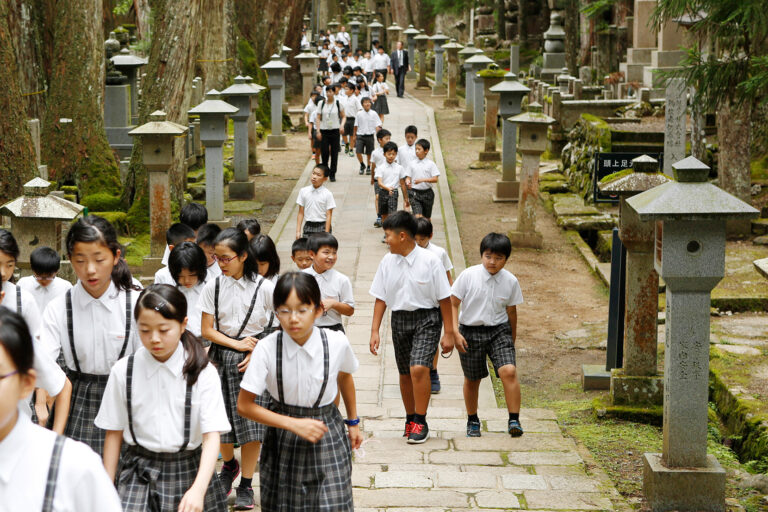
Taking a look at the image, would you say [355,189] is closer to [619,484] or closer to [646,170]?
[646,170]

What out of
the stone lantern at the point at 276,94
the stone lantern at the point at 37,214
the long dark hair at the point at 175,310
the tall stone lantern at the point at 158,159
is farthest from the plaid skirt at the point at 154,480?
the stone lantern at the point at 276,94

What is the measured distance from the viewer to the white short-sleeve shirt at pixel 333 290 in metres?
6.57

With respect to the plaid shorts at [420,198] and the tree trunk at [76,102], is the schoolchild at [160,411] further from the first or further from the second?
the tree trunk at [76,102]

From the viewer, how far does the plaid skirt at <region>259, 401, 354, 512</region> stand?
4.41 metres

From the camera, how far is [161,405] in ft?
13.0

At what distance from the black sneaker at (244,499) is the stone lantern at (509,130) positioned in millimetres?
11881

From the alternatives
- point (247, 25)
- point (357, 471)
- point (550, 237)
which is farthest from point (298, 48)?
point (357, 471)

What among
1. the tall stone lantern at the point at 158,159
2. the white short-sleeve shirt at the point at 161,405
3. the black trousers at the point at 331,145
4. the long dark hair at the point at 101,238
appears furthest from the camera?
the black trousers at the point at 331,145

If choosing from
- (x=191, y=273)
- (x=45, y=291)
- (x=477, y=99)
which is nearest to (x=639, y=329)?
(x=191, y=273)

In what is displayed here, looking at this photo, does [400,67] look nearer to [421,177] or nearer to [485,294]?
[421,177]

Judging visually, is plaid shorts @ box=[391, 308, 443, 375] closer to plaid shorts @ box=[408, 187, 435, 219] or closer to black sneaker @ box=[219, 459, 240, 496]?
black sneaker @ box=[219, 459, 240, 496]

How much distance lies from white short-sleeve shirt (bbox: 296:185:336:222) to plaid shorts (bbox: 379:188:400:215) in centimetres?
266

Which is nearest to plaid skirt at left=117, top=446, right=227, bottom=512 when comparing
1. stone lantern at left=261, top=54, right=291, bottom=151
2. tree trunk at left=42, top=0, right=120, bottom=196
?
tree trunk at left=42, top=0, right=120, bottom=196

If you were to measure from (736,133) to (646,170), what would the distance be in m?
6.55
